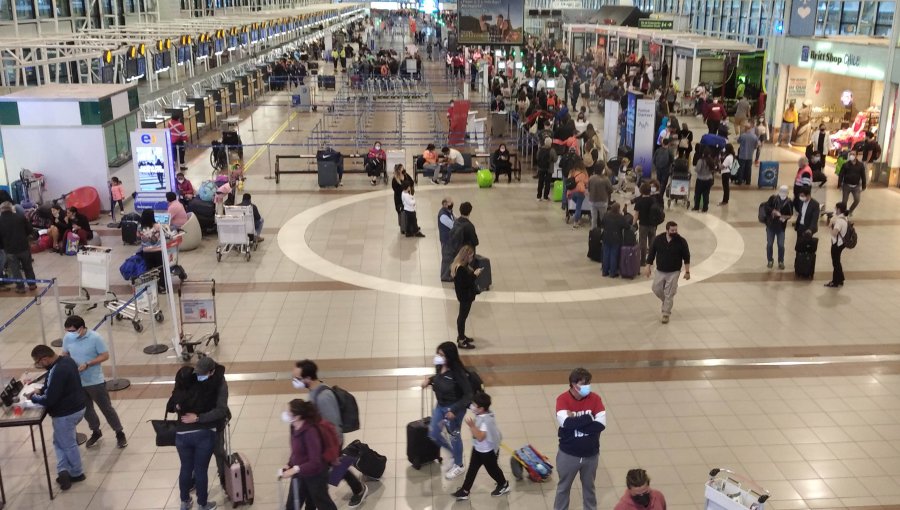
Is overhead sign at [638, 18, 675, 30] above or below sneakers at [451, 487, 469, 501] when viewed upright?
above

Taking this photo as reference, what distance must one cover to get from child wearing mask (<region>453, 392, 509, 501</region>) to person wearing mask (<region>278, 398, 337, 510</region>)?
1.32 metres

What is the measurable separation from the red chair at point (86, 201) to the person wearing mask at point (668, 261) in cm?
1177

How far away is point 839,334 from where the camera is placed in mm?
10930

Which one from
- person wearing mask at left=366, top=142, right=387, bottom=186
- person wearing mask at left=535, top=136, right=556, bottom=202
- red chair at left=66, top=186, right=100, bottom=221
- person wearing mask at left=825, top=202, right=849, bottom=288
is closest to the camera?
person wearing mask at left=825, top=202, right=849, bottom=288

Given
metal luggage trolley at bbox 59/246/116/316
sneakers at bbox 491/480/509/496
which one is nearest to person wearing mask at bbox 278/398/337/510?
sneakers at bbox 491/480/509/496

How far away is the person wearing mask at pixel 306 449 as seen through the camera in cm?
602

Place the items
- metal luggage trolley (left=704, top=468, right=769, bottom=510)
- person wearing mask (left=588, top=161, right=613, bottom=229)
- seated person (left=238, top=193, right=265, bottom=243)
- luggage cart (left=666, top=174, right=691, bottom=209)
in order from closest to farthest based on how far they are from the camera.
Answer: metal luggage trolley (left=704, top=468, right=769, bottom=510) → seated person (left=238, top=193, right=265, bottom=243) → person wearing mask (left=588, top=161, right=613, bottom=229) → luggage cart (left=666, top=174, right=691, bottom=209)

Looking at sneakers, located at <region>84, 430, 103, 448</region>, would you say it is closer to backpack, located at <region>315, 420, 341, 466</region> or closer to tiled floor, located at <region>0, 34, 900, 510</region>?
tiled floor, located at <region>0, 34, 900, 510</region>

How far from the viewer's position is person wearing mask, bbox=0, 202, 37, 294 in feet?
40.0

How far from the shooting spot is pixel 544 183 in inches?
729

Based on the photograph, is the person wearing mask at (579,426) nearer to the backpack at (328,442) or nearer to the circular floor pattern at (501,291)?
the backpack at (328,442)

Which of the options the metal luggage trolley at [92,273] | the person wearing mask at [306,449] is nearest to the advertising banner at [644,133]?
the metal luggage trolley at [92,273]

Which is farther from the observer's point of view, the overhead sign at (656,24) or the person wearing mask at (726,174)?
the overhead sign at (656,24)

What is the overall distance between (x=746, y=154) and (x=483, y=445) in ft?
50.2
